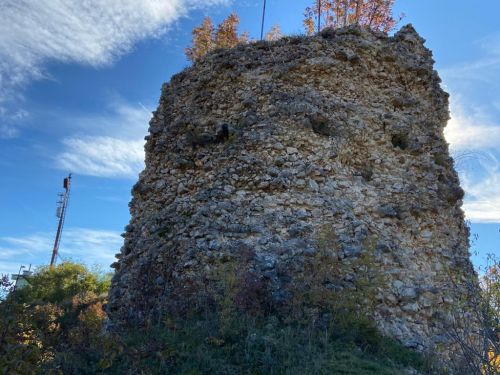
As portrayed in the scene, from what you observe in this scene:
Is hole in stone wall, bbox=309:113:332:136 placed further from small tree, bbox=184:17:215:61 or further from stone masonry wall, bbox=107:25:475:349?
small tree, bbox=184:17:215:61

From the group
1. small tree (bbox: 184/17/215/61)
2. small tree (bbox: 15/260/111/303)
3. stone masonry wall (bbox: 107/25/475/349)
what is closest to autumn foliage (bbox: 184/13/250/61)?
small tree (bbox: 184/17/215/61)

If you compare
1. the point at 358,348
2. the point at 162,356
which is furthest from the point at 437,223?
the point at 162,356

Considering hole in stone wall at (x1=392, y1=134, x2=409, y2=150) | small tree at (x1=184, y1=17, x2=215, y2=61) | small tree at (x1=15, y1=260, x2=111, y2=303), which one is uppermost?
small tree at (x1=184, y1=17, x2=215, y2=61)

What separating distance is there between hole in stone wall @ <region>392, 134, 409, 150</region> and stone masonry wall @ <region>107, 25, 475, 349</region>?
20 mm

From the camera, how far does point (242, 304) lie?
5.45m

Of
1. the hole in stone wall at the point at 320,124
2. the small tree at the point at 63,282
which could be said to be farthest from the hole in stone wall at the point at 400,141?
the small tree at the point at 63,282

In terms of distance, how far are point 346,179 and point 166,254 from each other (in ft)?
10.5

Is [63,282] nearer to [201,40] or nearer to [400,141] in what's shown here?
[201,40]

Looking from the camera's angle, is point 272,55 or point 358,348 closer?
point 358,348

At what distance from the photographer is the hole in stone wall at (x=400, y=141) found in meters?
8.07

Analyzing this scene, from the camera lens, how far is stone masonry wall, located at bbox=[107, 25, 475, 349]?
6.56 m

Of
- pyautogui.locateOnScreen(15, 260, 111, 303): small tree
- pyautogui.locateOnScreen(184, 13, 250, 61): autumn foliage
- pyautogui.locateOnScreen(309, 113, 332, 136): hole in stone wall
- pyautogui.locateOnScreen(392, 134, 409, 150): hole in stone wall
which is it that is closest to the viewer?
pyautogui.locateOnScreen(309, 113, 332, 136): hole in stone wall

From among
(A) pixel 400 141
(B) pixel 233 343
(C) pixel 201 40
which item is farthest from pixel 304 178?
(C) pixel 201 40

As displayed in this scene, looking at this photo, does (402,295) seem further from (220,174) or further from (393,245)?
(220,174)
